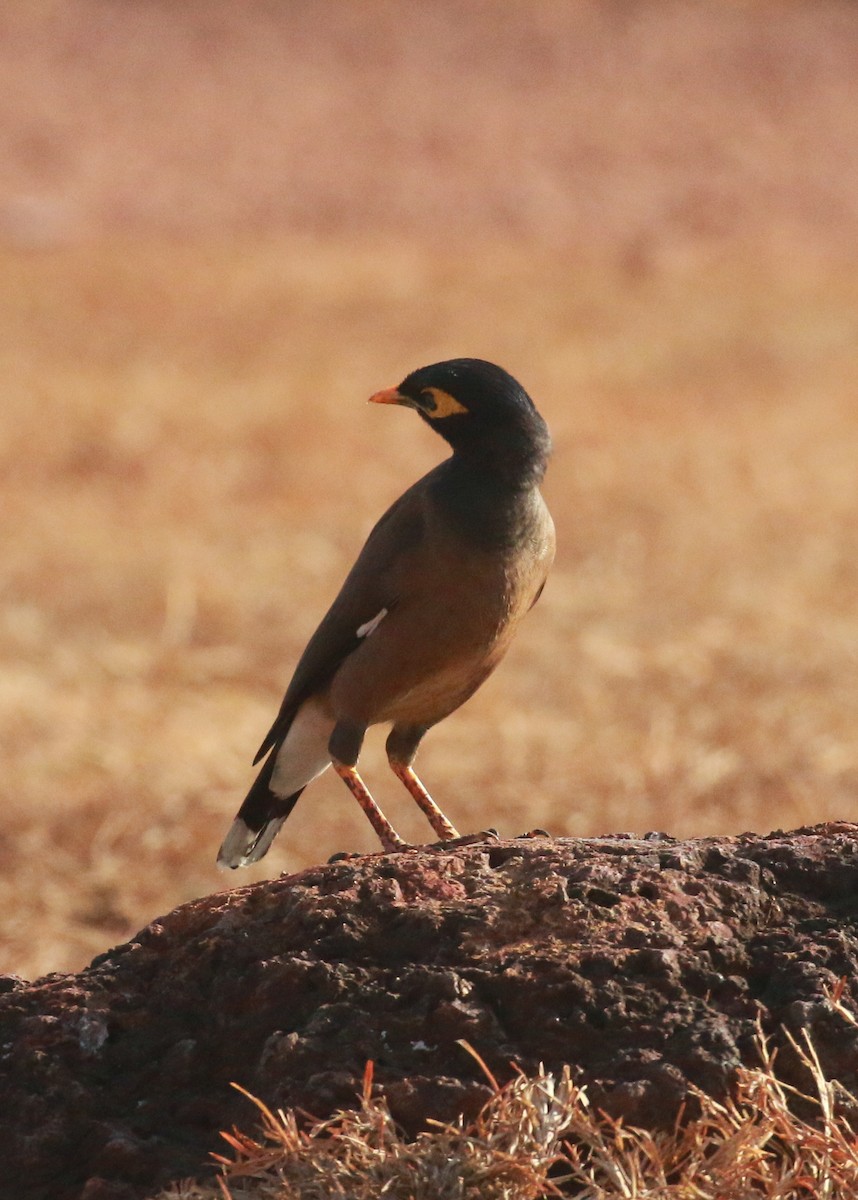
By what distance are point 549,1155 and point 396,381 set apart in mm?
15292

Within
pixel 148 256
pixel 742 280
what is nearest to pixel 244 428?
pixel 148 256

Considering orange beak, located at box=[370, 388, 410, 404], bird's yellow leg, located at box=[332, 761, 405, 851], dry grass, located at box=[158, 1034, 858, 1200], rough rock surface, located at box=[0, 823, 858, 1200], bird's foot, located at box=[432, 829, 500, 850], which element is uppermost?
orange beak, located at box=[370, 388, 410, 404]

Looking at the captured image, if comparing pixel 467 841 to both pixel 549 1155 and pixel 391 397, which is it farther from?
pixel 391 397

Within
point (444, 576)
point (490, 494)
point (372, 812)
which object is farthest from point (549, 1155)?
point (490, 494)

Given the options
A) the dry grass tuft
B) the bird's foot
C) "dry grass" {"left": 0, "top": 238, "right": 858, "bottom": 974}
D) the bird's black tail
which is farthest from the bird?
"dry grass" {"left": 0, "top": 238, "right": 858, "bottom": 974}

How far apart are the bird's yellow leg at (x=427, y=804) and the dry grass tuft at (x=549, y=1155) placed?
1682 millimetres

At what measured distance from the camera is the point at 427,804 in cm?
478

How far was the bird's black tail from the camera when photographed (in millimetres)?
5254

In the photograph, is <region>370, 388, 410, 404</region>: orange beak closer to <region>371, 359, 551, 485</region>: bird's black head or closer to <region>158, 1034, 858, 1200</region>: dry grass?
Answer: <region>371, 359, 551, 485</region>: bird's black head

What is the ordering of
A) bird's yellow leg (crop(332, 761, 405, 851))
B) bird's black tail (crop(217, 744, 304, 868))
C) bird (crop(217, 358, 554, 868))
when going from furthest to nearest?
bird's black tail (crop(217, 744, 304, 868)) → bird (crop(217, 358, 554, 868)) → bird's yellow leg (crop(332, 761, 405, 851))

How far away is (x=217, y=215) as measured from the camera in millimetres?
26406

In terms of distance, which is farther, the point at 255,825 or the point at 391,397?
the point at 255,825

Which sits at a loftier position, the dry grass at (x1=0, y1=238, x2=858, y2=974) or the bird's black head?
the dry grass at (x1=0, y1=238, x2=858, y2=974)

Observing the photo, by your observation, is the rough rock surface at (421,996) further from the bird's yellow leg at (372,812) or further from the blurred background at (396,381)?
the blurred background at (396,381)
